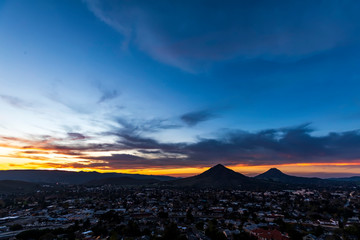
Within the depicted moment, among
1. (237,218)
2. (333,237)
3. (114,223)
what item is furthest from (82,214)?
(333,237)

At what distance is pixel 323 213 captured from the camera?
7231cm

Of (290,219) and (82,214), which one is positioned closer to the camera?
(290,219)

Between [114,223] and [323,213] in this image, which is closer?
[114,223]

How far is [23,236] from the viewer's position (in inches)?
1778

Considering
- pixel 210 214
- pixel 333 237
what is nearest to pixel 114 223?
pixel 210 214

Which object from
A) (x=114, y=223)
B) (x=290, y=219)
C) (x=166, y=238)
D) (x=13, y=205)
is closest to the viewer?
(x=166, y=238)

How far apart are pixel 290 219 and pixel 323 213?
20.7 metres

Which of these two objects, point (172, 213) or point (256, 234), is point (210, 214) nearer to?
point (172, 213)

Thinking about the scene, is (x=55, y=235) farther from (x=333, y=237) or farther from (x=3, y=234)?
(x=333, y=237)

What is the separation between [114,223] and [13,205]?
7552 cm

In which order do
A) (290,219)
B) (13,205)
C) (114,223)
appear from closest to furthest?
(114,223) < (290,219) < (13,205)

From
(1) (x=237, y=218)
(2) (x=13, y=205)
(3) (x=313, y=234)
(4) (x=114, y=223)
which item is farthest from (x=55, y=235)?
(2) (x=13, y=205)

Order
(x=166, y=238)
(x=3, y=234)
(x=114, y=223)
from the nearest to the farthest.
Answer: (x=166, y=238) < (x=3, y=234) < (x=114, y=223)

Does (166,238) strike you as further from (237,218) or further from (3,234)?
(3,234)
